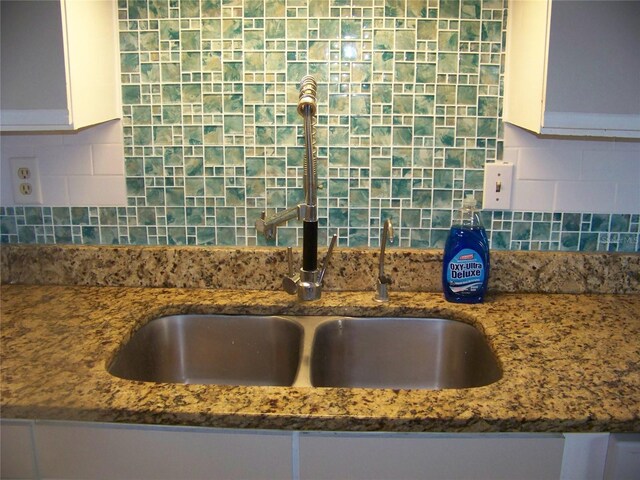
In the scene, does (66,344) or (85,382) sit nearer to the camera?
(85,382)

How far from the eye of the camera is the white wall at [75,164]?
1556 mm

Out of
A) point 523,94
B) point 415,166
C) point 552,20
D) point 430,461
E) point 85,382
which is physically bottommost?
point 430,461

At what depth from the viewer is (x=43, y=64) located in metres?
1.25

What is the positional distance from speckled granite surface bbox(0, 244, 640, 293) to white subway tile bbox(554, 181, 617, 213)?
0.11 m

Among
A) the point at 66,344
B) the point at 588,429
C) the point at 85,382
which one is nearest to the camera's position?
the point at 588,429

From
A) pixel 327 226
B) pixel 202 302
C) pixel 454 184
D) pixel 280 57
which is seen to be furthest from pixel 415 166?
pixel 202 302

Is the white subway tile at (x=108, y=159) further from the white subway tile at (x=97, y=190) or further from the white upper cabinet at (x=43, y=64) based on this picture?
the white upper cabinet at (x=43, y=64)

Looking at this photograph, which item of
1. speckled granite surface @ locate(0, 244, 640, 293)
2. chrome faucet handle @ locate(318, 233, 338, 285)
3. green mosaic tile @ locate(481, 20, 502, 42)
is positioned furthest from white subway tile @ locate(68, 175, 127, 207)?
green mosaic tile @ locate(481, 20, 502, 42)

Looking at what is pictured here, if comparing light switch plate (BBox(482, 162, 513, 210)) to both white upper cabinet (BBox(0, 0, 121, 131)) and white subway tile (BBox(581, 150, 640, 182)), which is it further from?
white upper cabinet (BBox(0, 0, 121, 131))

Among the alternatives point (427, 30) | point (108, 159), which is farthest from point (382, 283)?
point (108, 159)

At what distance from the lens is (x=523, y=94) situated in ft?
4.52

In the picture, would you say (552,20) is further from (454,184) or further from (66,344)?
(66,344)

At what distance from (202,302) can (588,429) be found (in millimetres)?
834

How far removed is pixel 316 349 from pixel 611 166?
2.61ft
